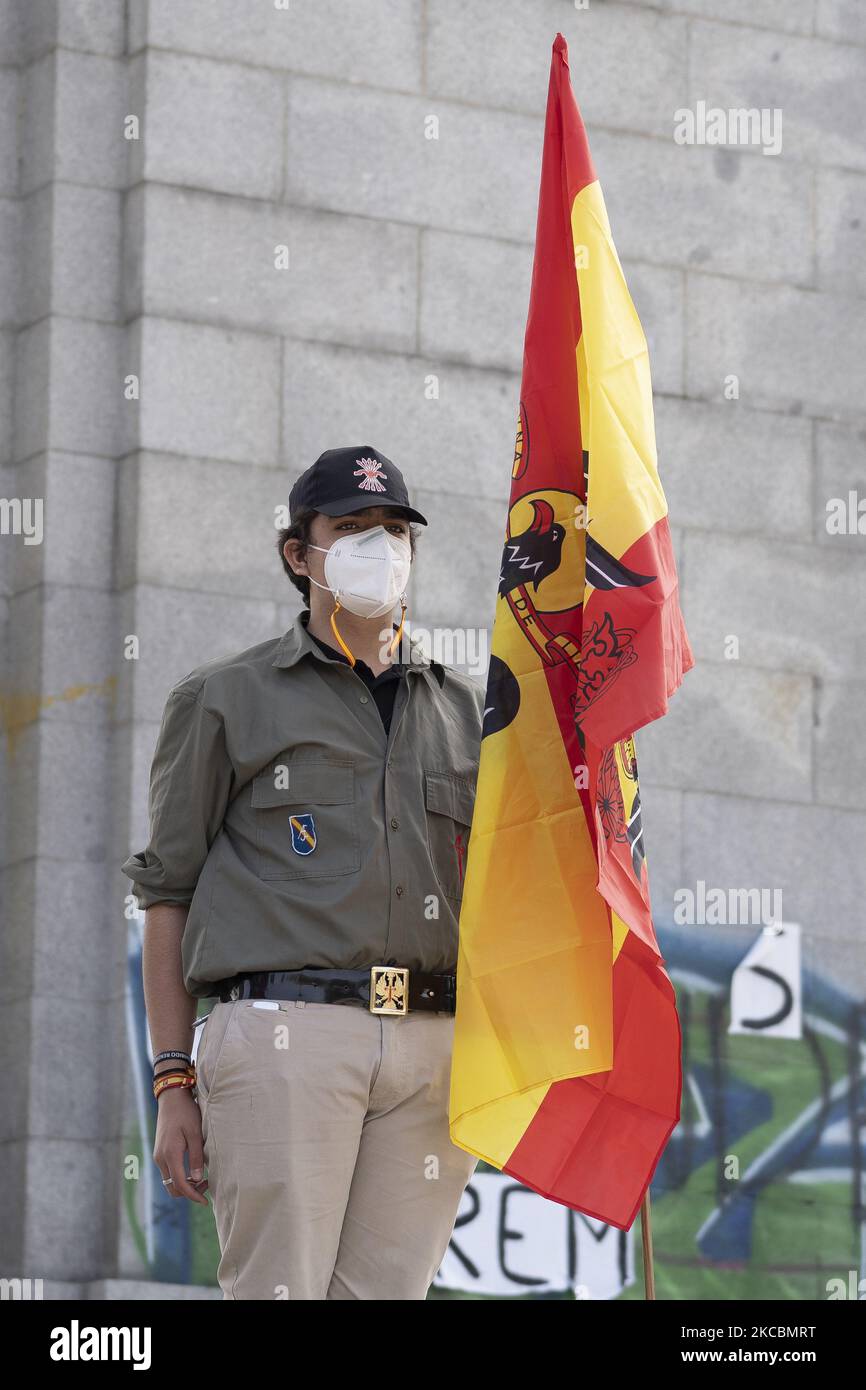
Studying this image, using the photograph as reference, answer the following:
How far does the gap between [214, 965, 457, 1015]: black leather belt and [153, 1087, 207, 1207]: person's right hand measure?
0.24 m

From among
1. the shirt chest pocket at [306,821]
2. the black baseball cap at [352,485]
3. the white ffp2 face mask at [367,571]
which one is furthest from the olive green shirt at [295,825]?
the black baseball cap at [352,485]

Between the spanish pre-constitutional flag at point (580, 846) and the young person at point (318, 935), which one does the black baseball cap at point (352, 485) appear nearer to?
the young person at point (318, 935)

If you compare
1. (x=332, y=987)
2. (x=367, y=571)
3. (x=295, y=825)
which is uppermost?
(x=367, y=571)

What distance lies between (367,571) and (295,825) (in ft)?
1.87

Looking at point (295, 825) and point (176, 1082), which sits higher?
point (295, 825)

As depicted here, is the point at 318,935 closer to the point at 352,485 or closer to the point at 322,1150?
the point at 322,1150

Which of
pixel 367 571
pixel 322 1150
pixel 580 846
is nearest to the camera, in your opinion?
pixel 322 1150

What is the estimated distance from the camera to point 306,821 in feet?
15.1

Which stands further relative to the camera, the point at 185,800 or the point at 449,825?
the point at 449,825

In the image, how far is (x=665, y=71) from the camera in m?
9.27

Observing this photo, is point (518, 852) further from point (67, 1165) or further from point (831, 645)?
point (831, 645)

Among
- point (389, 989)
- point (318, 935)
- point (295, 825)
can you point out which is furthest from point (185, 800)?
point (389, 989)

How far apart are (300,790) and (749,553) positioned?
4.79 meters

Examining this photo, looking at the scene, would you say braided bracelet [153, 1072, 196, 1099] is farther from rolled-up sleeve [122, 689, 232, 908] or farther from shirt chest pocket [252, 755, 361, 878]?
shirt chest pocket [252, 755, 361, 878]
